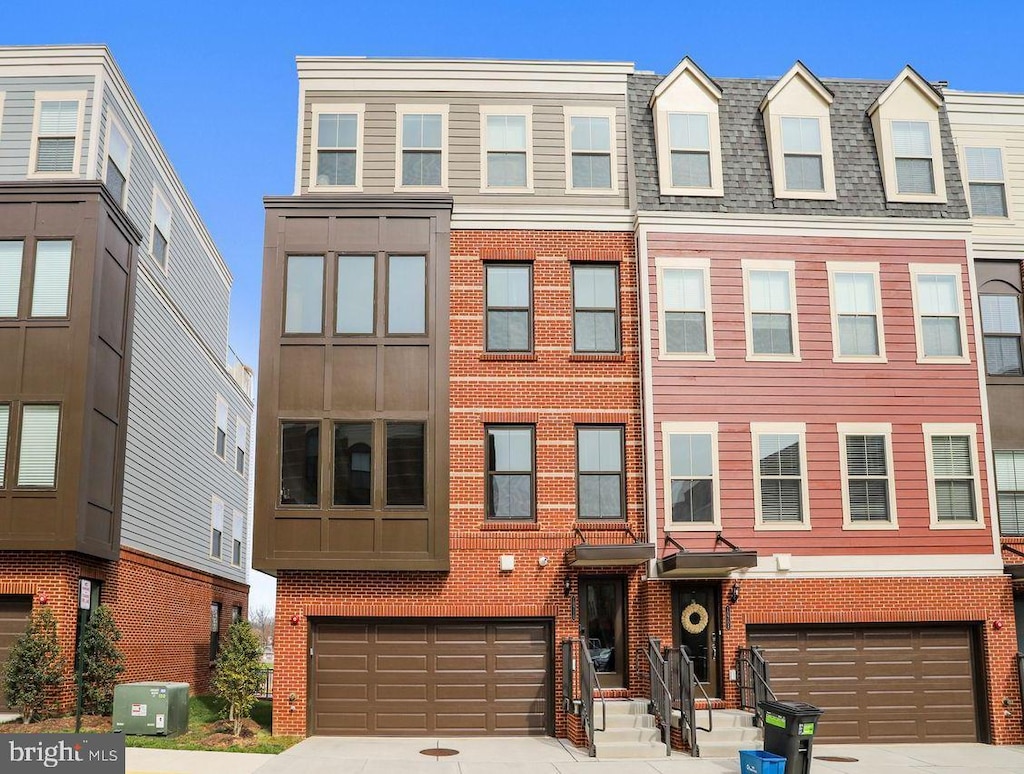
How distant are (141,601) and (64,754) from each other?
12.8 metres

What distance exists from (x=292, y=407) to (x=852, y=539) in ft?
34.1

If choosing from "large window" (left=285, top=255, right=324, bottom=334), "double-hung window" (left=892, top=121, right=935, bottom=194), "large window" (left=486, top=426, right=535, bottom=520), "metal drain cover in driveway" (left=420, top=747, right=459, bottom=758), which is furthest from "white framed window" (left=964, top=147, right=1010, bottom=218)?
"metal drain cover in driveway" (left=420, top=747, right=459, bottom=758)

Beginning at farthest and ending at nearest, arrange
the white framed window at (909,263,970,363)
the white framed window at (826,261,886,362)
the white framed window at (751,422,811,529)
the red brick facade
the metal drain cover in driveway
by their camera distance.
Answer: the white framed window at (909,263,970,363)
the white framed window at (826,261,886,362)
the white framed window at (751,422,811,529)
the red brick facade
the metal drain cover in driveway

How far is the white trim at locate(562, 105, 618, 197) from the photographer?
68.7 feet

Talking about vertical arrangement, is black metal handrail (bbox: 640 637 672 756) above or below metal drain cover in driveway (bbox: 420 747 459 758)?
above

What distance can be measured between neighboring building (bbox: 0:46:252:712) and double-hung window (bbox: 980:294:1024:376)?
56.5 ft

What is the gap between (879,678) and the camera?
19.4m

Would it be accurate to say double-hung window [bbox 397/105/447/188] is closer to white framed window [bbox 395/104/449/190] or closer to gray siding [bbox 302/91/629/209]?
white framed window [bbox 395/104/449/190]

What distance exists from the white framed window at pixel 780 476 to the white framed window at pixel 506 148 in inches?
261

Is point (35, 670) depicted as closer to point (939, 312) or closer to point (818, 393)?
point (818, 393)

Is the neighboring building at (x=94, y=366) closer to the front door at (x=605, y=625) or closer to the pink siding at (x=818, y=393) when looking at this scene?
the front door at (x=605, y=625)

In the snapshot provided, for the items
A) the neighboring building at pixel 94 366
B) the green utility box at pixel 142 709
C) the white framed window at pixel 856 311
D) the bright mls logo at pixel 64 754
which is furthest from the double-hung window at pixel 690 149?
the bright mls logo at pixel 64 754

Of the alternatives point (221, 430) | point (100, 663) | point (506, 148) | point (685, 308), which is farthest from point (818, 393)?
point (221, 430)

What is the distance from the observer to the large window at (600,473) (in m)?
19.5
